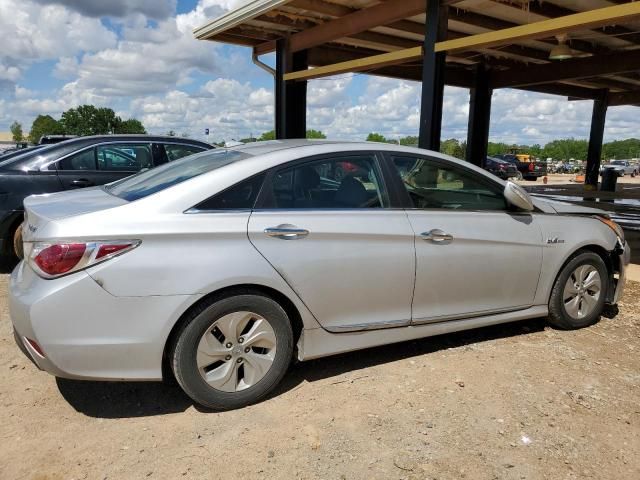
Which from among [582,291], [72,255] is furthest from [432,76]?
[72,255]

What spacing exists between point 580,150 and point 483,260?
11838cm

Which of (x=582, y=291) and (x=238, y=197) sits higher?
(x=238, y=197)

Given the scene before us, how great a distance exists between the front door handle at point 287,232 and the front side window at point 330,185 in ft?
0.52

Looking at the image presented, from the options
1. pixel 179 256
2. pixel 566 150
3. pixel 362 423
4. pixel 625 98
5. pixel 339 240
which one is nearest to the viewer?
pixel 179 256

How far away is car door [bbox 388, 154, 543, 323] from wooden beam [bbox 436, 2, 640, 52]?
12.4 ft

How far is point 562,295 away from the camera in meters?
4.26

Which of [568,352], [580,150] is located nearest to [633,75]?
[568,352]

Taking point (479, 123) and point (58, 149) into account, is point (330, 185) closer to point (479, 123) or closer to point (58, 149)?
point (58, 149)

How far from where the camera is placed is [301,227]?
3.10 m

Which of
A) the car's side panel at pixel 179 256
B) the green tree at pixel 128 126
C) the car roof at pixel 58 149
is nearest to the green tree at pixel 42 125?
the green tree at pixel 128 126

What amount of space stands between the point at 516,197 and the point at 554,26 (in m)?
4.21

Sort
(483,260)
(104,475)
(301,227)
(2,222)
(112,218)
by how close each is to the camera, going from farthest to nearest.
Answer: (2,222)
(483,260)
(301,227)
(112,218)
(104,475)

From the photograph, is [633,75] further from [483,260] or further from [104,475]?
[104,475]

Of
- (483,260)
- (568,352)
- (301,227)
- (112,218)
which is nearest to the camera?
(112,218)
